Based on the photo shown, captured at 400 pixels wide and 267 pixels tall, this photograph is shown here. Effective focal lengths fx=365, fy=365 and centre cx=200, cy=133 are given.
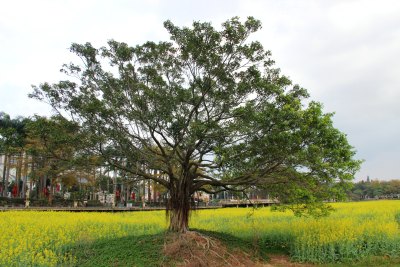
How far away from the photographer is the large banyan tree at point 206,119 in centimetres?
1024

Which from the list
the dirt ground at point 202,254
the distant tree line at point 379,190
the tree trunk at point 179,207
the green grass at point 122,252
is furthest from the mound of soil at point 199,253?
the distant tree line at point 379,190

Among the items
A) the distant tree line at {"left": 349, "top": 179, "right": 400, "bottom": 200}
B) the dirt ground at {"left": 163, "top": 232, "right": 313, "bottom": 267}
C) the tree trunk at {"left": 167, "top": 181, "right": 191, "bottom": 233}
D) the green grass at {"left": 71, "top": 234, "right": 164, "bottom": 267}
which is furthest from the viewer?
the distant tree line at {"left": 349, "top": 179, "right": 400, "bottom": 200}

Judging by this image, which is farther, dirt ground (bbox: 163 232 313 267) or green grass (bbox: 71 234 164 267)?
dirt ground (bbox: 163 232 313 267)

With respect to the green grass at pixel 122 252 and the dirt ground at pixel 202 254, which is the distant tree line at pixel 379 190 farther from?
the green grass at pixel 122 252

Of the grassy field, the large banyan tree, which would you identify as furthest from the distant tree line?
the large banyan tree

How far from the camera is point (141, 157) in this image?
11.3 m

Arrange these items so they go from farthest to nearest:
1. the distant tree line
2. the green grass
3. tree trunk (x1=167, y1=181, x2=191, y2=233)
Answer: the distant tree line, tree trunk (x1=167, y1=181, x2=191, y2=233), the green grass

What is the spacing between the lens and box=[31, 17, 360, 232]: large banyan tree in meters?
Result: 10.2

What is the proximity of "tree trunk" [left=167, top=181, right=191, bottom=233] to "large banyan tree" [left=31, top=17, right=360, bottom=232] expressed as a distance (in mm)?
33

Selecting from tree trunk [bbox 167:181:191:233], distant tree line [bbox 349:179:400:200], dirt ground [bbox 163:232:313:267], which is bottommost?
dirt ground [bbox 163:232:313:267]

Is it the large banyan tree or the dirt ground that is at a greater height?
the large banyan tree

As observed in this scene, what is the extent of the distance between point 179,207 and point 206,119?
9.94 ft

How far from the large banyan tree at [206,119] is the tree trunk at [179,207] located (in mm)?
33

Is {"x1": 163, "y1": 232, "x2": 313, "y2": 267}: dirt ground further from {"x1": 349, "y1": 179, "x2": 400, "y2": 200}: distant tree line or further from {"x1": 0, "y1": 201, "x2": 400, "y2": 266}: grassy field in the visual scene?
{"x1": 349, "y1": 179, "x2": 400, "y2": 200}: distant tree line
